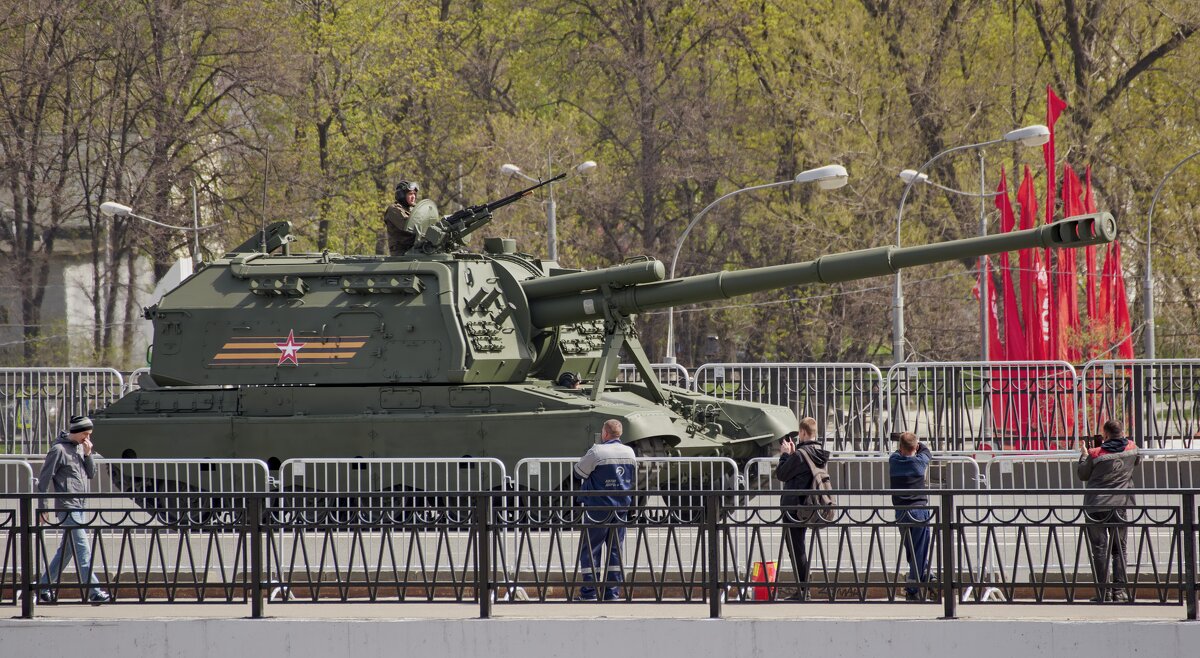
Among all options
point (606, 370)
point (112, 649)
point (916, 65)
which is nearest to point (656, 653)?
point (112, 649)

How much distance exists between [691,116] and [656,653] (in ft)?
102

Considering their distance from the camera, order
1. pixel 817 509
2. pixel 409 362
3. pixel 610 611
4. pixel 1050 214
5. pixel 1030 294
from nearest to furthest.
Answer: pixel 817 509
pixel 610 611
pixel 409 362
pixel 1030 294
pixel 1050 214

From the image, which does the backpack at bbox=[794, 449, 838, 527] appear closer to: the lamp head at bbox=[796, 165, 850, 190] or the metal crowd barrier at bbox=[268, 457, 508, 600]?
the metal crowd barrier at bbox=[268, 457, 508, 600]

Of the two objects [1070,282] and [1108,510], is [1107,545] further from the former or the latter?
[1070,282]

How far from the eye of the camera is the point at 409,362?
16.8 metres

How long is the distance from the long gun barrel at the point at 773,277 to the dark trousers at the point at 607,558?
5980 mm

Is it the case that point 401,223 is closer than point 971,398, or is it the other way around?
point 401,223

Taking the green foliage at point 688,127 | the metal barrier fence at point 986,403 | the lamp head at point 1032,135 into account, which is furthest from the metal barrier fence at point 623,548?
the green foliage at point 688,127

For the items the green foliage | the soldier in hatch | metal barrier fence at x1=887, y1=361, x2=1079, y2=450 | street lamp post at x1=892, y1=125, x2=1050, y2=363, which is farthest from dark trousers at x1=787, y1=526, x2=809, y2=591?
the green foliage

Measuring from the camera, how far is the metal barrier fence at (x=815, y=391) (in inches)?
843

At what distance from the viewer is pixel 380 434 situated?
656 inches

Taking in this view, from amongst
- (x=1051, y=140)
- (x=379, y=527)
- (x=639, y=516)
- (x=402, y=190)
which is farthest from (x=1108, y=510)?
(x=1051, y=140)

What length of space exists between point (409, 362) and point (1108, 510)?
8.65m

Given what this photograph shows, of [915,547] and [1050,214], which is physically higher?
[1050,214]
